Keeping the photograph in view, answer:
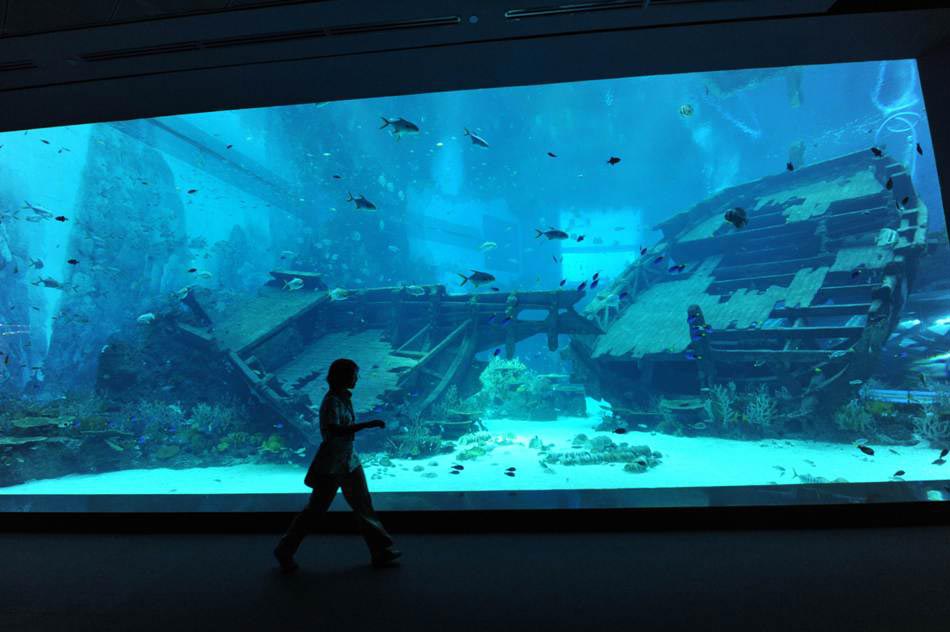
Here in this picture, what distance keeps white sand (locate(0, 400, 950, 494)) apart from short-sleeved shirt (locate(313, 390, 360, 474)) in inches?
227

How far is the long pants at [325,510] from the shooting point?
2531mm

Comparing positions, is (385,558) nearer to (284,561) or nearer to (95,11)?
(284,561)

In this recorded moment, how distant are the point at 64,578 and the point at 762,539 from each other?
4.62m

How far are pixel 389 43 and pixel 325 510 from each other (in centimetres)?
357

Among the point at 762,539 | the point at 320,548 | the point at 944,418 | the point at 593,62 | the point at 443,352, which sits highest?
the point at 593,62

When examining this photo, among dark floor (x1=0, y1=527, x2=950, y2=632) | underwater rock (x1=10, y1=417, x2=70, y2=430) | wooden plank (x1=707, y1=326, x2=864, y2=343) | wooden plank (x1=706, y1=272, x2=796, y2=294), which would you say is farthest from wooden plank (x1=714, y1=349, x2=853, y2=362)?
underwater rock (x1=10, y1=417, x2=70, y2=430)

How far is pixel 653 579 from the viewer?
233cm

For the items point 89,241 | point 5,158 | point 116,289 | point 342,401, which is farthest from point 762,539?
point 5,158

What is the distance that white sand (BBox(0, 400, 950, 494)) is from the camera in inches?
339

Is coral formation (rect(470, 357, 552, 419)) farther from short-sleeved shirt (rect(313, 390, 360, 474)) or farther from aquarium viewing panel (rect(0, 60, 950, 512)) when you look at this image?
short-sleeved shirt (rect(313, 390, 360, 474))

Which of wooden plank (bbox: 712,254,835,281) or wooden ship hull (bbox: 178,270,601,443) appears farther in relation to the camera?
wooden plank (bbox: 712,254,835,281)

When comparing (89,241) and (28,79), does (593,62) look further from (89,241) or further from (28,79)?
(89,241)

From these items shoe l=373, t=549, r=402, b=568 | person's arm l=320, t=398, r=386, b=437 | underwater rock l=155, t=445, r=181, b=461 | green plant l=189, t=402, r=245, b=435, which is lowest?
underwater rock l=155, t=445, r=181, b=461

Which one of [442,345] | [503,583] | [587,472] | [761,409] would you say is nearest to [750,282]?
[761,409]
